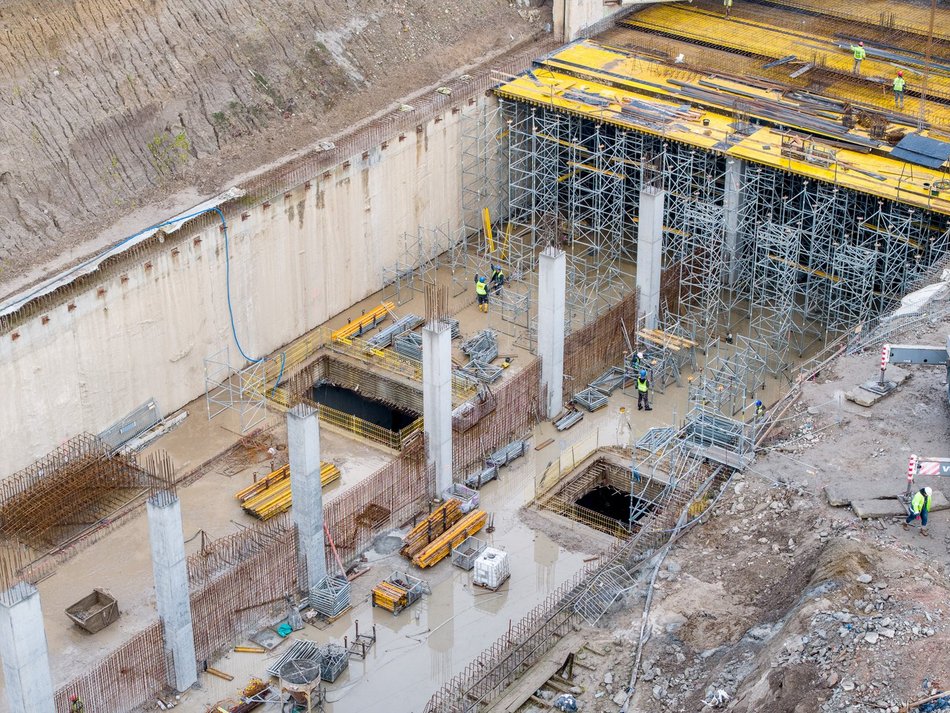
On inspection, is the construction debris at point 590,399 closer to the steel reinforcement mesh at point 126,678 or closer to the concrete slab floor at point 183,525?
the concrete slab floor at point 183,525

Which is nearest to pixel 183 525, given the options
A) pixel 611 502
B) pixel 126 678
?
pixel 126 678

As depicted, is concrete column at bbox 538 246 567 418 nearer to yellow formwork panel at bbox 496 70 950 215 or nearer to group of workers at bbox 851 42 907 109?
yellow formwork panel at bbox 496 70 950 215

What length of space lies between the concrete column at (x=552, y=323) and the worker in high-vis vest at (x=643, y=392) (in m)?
1.94

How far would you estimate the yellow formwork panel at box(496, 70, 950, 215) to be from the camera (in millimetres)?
39562

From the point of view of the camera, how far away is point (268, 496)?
1420 inches

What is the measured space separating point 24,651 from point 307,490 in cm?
696

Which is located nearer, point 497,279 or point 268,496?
point 268,496

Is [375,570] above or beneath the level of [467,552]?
beneath

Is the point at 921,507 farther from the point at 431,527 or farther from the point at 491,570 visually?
the point at 431,527

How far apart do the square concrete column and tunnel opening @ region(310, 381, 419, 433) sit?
47.9 ft

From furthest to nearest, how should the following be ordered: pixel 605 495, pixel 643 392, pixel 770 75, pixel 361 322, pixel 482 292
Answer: pixel 770 75, pixel 482 292, pixel 361 322, pixel 643 392, pixel 605 495

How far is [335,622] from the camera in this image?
3294 cm

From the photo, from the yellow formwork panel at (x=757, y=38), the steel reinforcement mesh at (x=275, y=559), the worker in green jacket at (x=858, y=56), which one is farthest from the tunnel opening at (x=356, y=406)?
the worker in green jacket at (x=858, y=56)

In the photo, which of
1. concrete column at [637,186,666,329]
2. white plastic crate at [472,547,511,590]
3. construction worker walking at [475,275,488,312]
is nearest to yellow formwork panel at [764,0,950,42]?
concrete column at [637,186,666,329]
